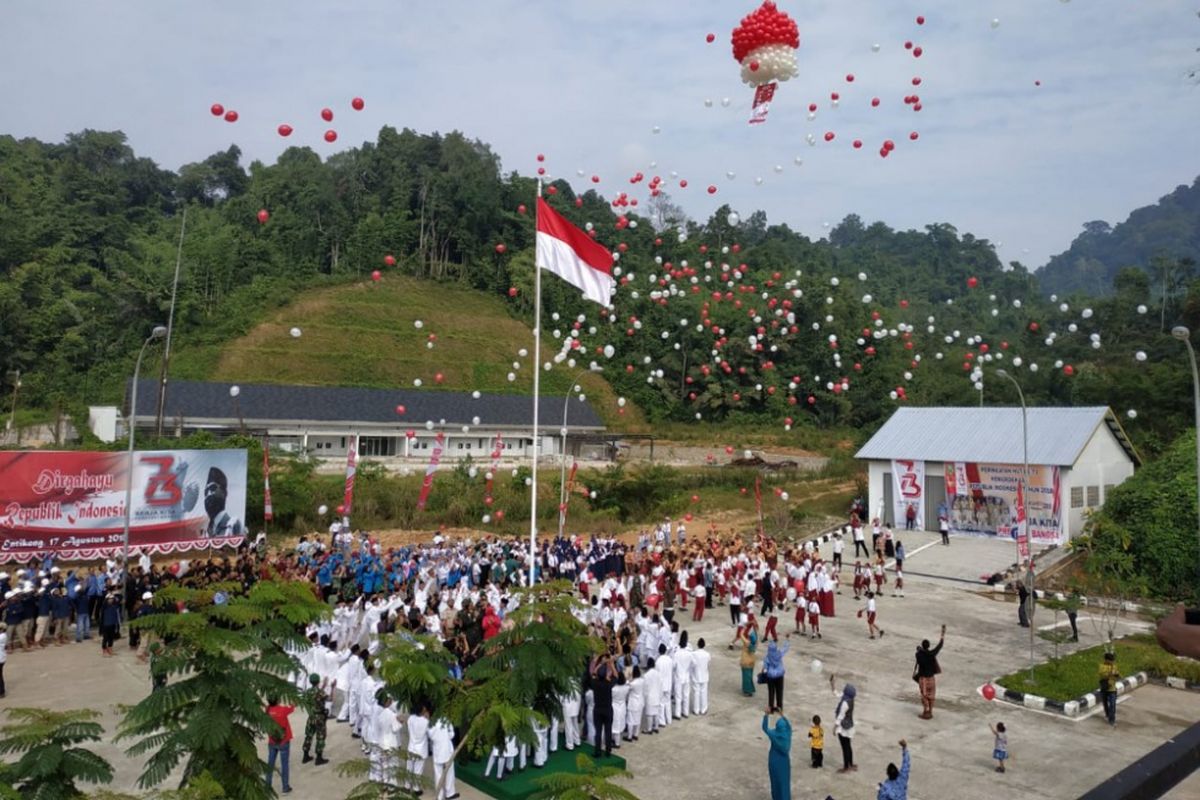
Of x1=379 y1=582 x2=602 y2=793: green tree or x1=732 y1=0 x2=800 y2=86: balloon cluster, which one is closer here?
x1=379 y1=582 x2=602 y2=793: green tree

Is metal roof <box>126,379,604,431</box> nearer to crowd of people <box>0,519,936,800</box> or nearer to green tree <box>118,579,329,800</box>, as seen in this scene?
crowd of people <box>0,519,936,800</box>

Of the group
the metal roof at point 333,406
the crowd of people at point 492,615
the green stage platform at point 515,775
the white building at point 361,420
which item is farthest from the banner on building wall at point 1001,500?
the metal roof at point 333,406

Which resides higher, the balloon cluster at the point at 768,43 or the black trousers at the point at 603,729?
the balloon cluster at the point at 768,43

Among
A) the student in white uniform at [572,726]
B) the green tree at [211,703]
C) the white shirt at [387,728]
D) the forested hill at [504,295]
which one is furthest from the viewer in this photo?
the forested hill at [504,295]

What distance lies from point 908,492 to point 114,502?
2558 cm

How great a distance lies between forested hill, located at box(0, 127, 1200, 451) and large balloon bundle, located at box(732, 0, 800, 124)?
2596cm

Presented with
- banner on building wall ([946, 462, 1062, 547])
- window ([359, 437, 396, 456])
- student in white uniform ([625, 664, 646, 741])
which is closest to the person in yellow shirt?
student in white uniform ([625, 664, 646, 741])

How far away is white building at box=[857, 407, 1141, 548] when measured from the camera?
27.0 metres

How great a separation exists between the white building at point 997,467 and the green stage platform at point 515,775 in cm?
2065

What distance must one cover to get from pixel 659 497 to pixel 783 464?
14.2 metres

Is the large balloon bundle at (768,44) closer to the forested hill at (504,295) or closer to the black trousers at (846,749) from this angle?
the black trousers at (846,749)

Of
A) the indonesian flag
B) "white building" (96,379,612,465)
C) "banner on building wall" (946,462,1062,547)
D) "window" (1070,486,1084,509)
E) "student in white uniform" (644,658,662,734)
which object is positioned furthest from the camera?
"white building" (96,379,612,465)

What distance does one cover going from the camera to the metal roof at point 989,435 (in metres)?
27.7

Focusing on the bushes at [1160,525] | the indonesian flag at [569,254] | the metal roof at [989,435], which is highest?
the indonesian flag at [569,254]
